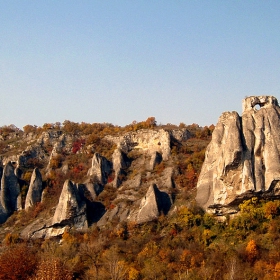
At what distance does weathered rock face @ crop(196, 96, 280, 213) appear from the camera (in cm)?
3406

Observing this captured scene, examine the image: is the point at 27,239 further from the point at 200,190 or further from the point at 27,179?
the point at 200,190

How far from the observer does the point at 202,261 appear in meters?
31.1

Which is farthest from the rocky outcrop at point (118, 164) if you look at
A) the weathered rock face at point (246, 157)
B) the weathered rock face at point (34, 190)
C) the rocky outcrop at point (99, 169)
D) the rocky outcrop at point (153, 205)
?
the weathered rock face at point (246, 157)

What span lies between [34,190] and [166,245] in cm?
1589

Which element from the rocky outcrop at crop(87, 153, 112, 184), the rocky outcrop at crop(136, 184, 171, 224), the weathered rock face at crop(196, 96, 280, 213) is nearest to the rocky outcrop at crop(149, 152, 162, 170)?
the rocky outcrop at crop(87, 153, 112, 184)

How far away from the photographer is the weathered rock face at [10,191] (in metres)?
45.7

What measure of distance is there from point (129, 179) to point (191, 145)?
7.17 m

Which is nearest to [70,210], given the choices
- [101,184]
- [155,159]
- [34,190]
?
[101,184]

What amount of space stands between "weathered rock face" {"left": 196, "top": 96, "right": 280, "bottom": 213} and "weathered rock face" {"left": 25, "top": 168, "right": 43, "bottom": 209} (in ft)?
49.6

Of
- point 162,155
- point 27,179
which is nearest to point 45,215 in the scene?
point 27,179

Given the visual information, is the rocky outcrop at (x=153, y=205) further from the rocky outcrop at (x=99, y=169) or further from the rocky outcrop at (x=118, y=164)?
the rocky outcrop at (x=99, y=169)

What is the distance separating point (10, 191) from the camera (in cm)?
4675

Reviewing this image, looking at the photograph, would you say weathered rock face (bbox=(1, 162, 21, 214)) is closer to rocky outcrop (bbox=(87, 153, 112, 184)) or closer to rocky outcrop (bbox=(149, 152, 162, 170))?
rocky outcrop (bbox=(87, 153, 112, 184))

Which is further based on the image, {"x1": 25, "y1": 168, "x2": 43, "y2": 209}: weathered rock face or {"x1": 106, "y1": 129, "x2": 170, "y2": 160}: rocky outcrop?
{"x1": 106, "y1": 129, "x2": 170, "y2": 160}: rocky outcrop
